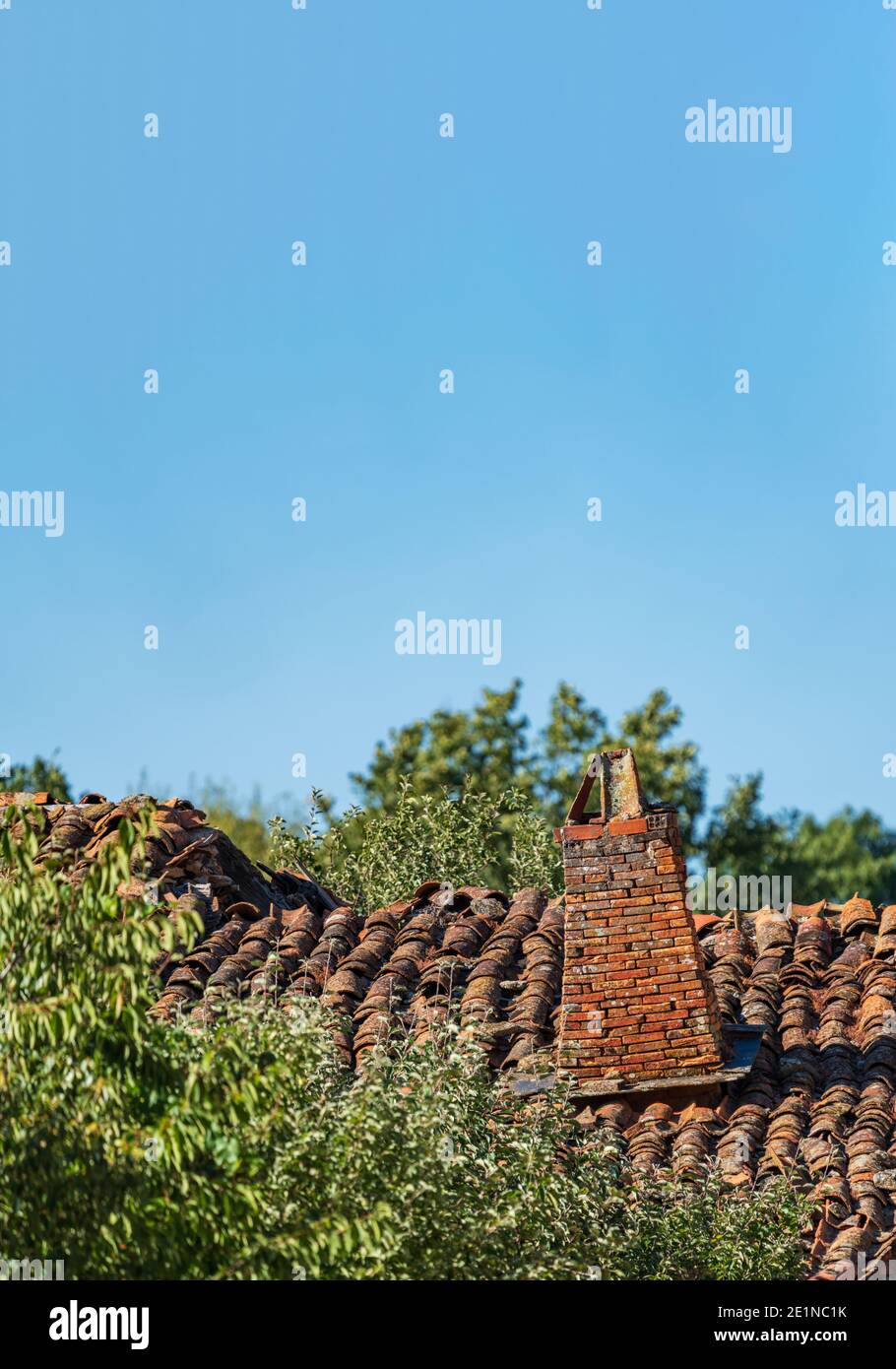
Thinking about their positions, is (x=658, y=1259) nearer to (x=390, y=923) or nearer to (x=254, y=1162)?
(x=254, y=1162)

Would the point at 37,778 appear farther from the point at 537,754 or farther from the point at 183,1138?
the point at 183,1138

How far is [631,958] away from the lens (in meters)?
11.0

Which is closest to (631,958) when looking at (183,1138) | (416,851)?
(183,1138)

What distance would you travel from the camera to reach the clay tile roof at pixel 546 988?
383 inches

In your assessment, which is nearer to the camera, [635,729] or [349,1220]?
[349,1220]

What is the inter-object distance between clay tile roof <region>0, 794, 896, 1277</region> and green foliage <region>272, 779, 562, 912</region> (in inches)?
166

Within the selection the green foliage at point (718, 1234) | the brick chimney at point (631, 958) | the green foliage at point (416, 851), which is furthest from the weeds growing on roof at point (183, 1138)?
the green foliage at point (416, 851)

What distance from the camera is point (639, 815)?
1141cm

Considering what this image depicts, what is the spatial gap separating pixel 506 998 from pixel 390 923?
1279mm

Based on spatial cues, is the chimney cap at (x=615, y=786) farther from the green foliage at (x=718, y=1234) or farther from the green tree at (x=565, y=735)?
the green tree at (x=565, y=735)
